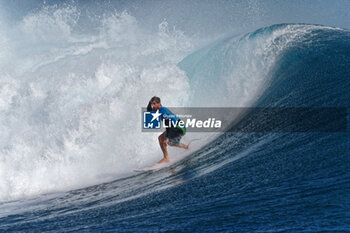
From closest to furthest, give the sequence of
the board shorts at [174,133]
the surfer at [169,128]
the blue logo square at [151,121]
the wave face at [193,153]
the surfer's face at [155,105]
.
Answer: the wave face at [193,153], the surfer's face at [155,105], the surfer at [169,128], the board shorts at [174,133], the blue logo square at [151,121]

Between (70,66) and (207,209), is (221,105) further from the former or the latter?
(70,66)

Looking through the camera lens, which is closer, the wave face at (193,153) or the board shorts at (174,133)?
the wave face at (193,153)

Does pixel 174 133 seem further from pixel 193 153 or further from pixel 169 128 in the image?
pixel 193 153

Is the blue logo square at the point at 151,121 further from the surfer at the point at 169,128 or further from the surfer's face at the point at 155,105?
the surfer's face at the point at 155,105

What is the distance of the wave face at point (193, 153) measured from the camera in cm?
308

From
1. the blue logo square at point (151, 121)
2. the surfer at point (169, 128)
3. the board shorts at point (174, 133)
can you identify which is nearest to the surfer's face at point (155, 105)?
the surfer at point (169, 128)

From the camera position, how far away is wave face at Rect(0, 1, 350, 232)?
3.08 metres

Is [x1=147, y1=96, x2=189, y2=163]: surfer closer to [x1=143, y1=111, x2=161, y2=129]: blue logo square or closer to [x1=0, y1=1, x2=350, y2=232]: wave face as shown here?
[x1=143, y1=111, x2=161, y2=129]: blue logo square

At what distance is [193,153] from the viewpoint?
6.96m

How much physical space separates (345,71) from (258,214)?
5.83 m

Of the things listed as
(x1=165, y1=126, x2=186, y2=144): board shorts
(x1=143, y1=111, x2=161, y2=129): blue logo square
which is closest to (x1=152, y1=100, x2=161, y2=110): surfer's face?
(x1=143, y1=111, x2=161, y2=129): blue logo square

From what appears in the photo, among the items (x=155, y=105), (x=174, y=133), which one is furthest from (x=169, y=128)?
(x=155, y=105)

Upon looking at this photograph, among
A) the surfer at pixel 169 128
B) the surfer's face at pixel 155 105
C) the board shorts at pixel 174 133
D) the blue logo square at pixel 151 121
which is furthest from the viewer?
the blue logo square at pixel 151 121

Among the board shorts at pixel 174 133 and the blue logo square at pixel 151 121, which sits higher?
the blue logo square at pixel 151 121
